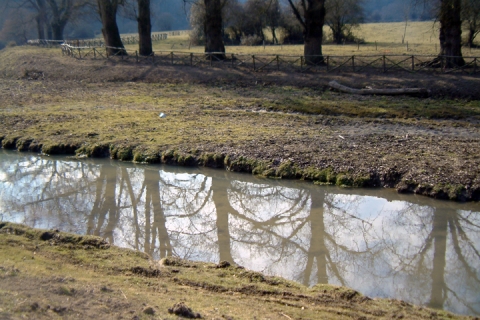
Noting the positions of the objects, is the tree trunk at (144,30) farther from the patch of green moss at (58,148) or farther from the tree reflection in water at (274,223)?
the tree reflection in water at (274,223)

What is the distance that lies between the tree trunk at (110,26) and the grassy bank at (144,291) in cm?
2463

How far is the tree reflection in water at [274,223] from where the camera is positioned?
22.4 ft

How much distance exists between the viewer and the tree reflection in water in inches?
269

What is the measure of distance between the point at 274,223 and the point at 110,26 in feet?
82.9

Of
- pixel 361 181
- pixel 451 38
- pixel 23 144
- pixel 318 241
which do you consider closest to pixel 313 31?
pixel 451 38

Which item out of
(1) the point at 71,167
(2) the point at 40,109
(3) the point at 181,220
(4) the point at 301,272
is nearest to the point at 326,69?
(2) the point at 40,109

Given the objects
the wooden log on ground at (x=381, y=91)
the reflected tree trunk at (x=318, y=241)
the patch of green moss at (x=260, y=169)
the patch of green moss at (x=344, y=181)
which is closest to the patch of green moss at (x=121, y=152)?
the patch of green moss at (x=260, y=169)

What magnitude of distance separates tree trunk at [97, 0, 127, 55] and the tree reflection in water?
1956cm

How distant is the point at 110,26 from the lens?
30656mm

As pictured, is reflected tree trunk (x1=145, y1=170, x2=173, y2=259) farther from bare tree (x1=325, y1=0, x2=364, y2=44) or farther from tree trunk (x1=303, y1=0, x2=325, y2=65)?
bare tree (x1=325, y1=0, x2=364, y2=44)

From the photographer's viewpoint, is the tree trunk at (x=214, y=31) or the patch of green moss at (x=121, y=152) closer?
the patch of green moss at (x=121, y=152)

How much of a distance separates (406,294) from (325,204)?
11.6 feet

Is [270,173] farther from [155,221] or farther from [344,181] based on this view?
[155,221]

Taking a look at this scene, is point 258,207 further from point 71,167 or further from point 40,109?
point 40,109
